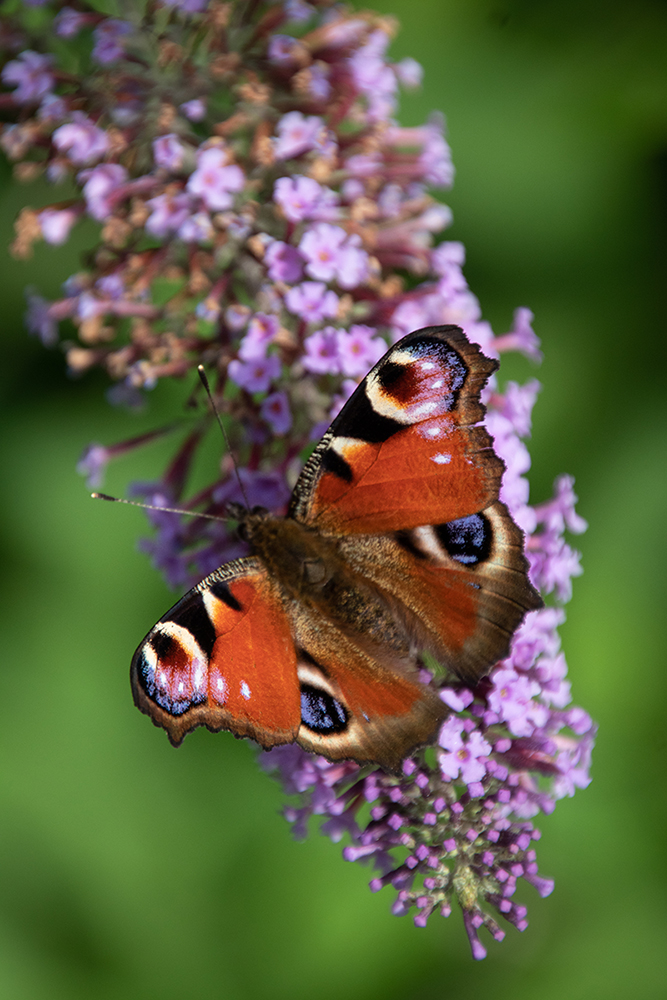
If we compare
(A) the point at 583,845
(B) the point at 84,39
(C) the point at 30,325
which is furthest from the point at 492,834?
(B) the point at 84,39

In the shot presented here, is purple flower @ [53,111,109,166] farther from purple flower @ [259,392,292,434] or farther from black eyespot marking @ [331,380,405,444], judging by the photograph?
black eyespot marking @ [331,380,405,444]

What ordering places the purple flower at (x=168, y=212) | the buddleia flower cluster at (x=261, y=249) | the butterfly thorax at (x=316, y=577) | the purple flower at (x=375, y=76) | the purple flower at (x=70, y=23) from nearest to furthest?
the butterfly thorax at (x=316, y=577), the buddleia flower cluster at (x=261, y=249), the purple flower at (x=168, y=212), the purple flower at (x=70, y=23), the purple flower at (x=375, y=76)

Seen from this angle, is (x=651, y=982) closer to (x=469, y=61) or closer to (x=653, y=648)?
(x=653, y=648)

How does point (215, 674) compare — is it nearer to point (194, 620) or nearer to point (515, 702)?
point (194, 620)

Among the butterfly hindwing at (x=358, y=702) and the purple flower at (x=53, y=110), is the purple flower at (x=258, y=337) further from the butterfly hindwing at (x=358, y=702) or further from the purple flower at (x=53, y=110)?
the purple flower at (x=53, y=110)

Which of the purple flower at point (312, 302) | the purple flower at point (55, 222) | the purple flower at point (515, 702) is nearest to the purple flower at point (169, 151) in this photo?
the purple flower at point (55, 222)

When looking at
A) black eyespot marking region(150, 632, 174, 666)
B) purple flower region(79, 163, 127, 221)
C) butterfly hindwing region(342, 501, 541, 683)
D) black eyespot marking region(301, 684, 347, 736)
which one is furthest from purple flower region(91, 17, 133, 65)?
black eyespot marking region(301, 684, 347, 736)

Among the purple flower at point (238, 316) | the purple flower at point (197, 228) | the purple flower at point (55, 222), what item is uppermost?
the purple flower at point (197, 228)

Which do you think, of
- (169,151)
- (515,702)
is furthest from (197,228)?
(515,702)
